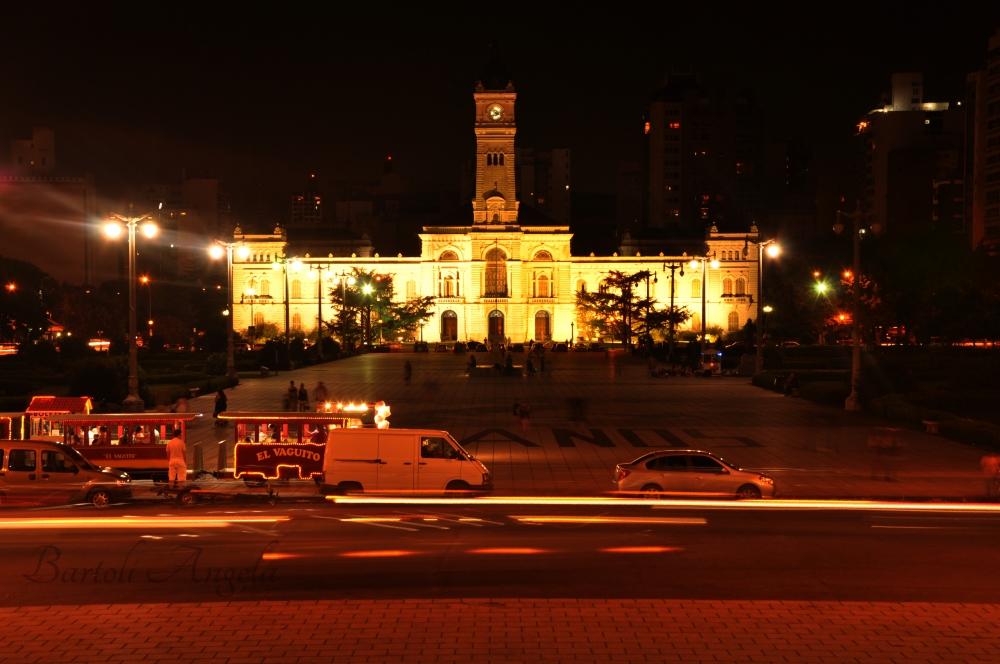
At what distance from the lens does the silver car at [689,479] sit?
1909 cm

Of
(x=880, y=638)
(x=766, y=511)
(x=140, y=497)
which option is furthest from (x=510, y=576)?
(x=140, y=497)

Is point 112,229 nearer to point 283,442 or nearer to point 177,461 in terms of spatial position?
point 283,442

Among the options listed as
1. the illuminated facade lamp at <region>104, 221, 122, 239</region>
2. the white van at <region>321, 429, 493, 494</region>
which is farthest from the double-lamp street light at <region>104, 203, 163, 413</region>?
the white van at <region>321, 429, 493, 494</region>

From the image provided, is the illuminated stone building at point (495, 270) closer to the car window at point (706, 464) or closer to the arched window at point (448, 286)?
the arched window at point (448, 286)

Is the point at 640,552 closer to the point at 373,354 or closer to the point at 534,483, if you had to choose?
the point at 534,483

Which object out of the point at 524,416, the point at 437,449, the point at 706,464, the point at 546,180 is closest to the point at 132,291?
the point at 524,416

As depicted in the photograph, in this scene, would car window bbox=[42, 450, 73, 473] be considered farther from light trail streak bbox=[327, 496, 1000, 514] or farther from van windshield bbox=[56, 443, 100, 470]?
light trail streak bbox=[327, 496, 1000, 514]

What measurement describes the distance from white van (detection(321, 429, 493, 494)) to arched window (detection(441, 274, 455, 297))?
→ 101331 millimetres

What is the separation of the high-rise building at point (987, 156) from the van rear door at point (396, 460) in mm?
87910

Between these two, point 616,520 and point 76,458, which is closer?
point 616,520

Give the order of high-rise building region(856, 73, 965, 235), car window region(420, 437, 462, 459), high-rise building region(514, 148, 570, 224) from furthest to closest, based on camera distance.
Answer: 1. high-rise building region(514, 148, 570, 224)
2. high-rise building region(856, 73, 965, 235)
3. car window region(420, 437, 462, 459)

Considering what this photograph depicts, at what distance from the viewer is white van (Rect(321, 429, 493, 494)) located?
1852cm

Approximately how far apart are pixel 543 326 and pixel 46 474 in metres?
104
